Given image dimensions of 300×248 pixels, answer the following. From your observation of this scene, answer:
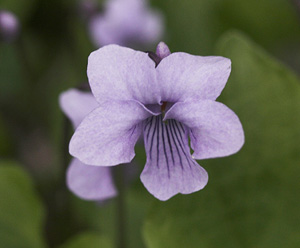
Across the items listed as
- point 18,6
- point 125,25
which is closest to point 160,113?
point 125,25

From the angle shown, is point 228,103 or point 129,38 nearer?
point 228,103

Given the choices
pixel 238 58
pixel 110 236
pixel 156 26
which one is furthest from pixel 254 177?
pixel 156 26

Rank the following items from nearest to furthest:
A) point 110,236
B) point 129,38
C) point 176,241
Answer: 1. point 176,241
2. point 110,236
3. point 129,38

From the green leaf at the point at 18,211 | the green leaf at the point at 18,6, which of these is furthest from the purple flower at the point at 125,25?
the green leaf at the point at 18,211

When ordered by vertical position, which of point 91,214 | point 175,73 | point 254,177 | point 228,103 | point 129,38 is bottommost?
point 91,214

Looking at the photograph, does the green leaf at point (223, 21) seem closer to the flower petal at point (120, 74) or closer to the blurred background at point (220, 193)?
the blurred background at point (220, 193)

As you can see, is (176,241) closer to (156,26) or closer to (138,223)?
(138,223)

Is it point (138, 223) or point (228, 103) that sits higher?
point (228, 103)

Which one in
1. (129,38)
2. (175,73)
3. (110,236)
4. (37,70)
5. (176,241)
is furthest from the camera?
(37,70)

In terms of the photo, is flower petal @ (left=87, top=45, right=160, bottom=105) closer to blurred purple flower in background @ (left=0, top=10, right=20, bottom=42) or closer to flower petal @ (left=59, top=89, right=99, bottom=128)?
flower petal @ (left=59, top=89, right=99, bottom=128)
